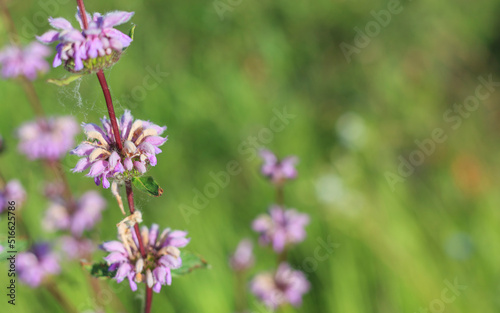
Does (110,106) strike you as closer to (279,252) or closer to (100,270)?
(100,270)

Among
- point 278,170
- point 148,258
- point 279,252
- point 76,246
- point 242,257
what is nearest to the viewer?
point 148,258

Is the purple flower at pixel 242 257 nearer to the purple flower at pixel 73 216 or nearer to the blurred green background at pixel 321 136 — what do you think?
the blurred green background at pixel 321 136

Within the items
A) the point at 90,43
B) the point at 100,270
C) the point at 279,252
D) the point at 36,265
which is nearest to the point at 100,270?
the point at 100,270

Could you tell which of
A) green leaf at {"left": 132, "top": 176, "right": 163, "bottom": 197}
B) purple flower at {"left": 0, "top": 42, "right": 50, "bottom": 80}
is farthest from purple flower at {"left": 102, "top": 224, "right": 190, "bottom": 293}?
purple flower at {"left": 0, "top": 42, "right": 50, "bottom": 80}

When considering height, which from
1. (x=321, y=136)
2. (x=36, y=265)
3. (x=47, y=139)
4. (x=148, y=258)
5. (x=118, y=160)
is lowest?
(x=148, y=258)

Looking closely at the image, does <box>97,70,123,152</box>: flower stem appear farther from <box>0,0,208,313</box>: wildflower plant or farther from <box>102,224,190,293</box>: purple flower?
<box>102,224,190,293</box>: purple flower

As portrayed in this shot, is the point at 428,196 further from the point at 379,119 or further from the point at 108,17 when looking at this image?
the point at 108,17

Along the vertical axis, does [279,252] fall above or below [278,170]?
below
